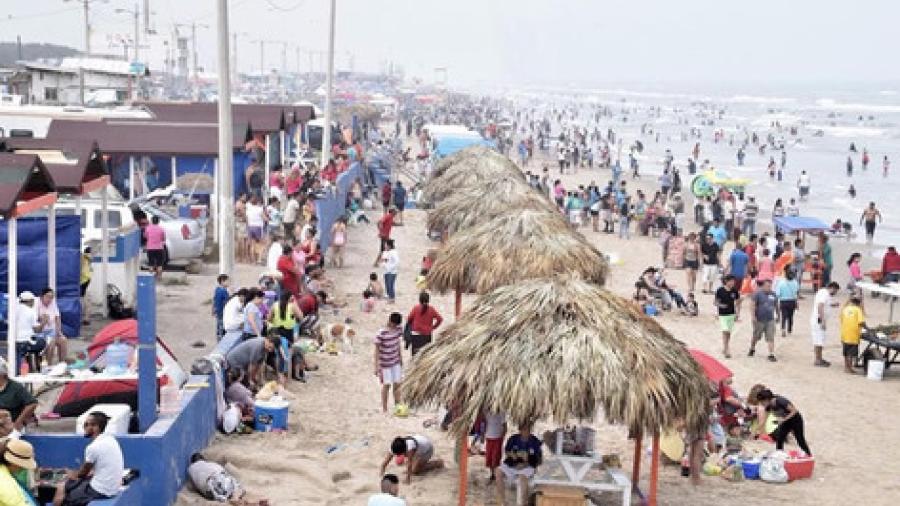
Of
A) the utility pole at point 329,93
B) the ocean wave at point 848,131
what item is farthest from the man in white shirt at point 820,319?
the ocean wave at point 848,131

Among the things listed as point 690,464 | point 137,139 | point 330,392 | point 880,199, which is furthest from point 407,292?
point 880,199

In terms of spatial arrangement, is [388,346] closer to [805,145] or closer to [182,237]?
[182,237]

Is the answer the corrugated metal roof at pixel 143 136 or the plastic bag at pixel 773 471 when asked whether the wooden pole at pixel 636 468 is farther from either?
the corrugated metal roof at pixel 143 136

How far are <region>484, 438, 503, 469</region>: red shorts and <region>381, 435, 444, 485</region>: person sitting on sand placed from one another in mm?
558

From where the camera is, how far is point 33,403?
9844 mm

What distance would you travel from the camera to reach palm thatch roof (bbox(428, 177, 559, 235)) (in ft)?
67.7

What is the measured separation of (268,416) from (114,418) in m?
2.58

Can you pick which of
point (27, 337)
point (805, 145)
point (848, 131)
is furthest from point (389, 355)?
point (848, 131)

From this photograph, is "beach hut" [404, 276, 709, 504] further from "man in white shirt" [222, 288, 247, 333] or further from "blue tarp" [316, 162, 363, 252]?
"blue tarp" [316, 162, 363, 252]

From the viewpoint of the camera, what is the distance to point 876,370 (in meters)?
17.4

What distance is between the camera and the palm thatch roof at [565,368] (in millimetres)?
9648

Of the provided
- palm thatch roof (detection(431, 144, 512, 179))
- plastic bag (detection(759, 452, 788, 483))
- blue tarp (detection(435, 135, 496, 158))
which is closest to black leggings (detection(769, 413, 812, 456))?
plastic bag (detection(759, 452, 788, 483))

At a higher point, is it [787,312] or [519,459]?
[519,459]

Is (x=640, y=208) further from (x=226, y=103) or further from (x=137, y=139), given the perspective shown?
(x=226, y=103)
